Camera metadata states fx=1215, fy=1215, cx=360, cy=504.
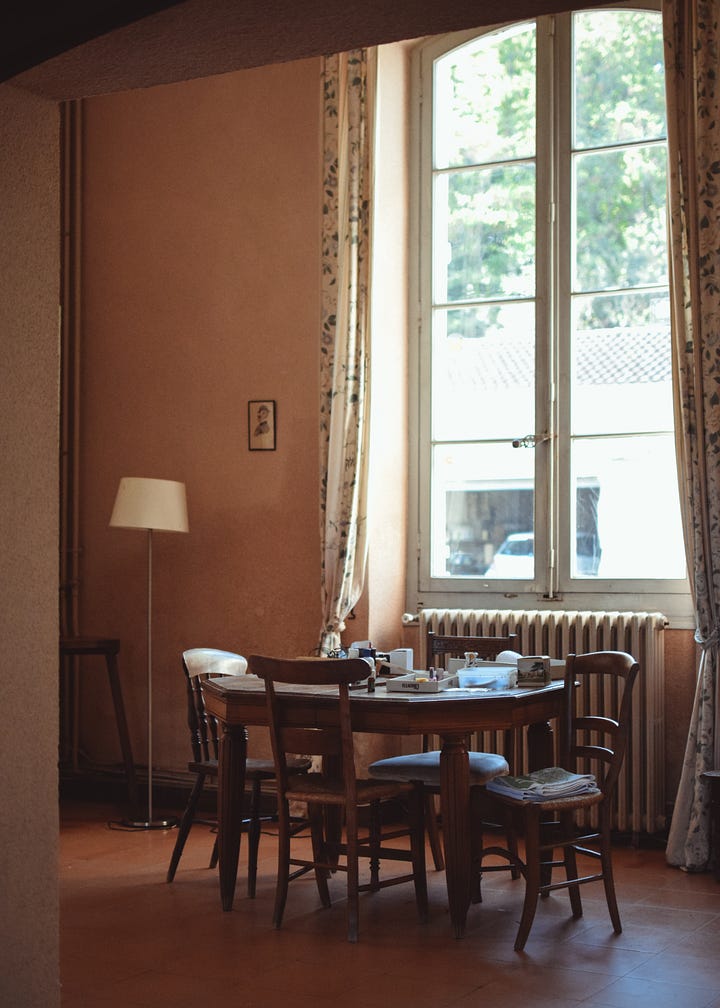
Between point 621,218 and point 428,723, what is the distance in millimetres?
2993

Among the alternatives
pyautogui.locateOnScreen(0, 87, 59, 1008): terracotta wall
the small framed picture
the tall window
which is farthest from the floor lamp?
pyautogui.locateOnScreen(0, 87, 59, 1008): terracotta wall

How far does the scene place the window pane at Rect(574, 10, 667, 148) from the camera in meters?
5.94

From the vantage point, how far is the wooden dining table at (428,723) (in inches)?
166

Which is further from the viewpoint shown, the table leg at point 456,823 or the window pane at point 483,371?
the window pane at point 483,371

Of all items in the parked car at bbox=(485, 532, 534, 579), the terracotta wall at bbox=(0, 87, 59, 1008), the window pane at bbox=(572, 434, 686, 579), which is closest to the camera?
the terracotta wall at bbox=(0, 87, 59, 1008)

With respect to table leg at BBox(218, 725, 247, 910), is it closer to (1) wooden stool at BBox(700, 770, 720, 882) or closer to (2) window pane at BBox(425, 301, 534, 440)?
(1) wooden stool at BBox(700, 770, 720, 882)

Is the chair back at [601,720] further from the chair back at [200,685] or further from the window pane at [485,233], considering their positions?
the window pane at [485,233]

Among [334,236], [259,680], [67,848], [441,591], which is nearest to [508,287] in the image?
[334,236]

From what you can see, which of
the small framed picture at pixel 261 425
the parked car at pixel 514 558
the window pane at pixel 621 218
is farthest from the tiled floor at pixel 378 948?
the window pane at pixel 621 218

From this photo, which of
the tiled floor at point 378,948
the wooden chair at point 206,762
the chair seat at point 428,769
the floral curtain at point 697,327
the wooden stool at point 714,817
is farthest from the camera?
the floral curtain at point 697,327

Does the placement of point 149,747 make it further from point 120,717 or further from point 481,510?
point 481,510

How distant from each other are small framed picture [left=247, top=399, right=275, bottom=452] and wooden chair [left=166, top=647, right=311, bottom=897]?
1.38 metres

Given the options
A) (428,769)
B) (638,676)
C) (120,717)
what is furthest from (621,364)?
(120,717)

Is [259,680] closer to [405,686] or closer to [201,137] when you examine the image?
[405,686]
